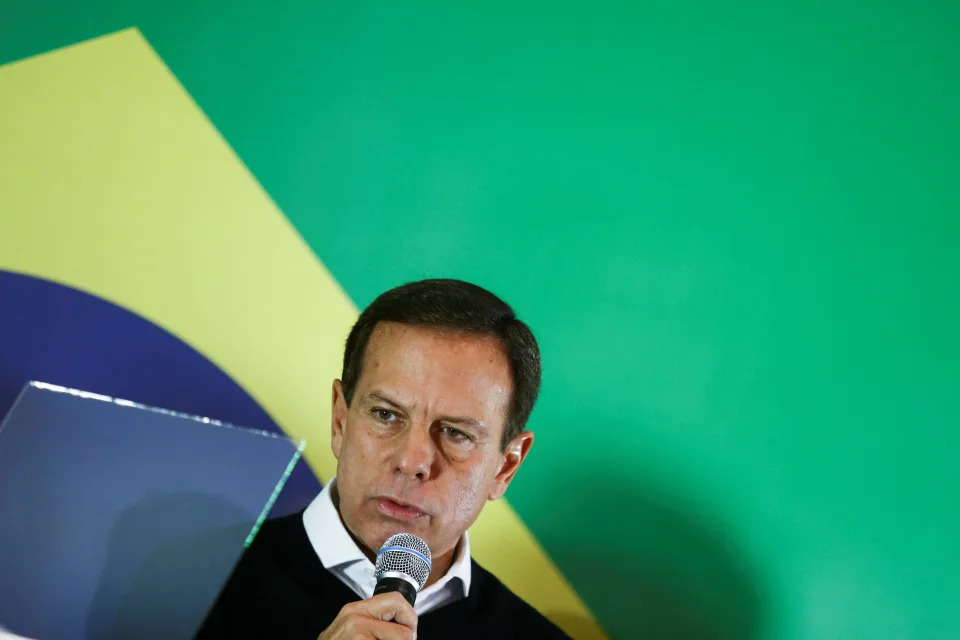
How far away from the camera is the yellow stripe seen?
2178mm

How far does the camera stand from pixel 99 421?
6.97 ft

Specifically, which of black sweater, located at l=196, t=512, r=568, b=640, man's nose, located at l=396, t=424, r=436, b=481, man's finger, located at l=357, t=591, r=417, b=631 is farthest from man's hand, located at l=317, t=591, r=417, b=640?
black sweater, located at l=196, t=512, r=568, b=640

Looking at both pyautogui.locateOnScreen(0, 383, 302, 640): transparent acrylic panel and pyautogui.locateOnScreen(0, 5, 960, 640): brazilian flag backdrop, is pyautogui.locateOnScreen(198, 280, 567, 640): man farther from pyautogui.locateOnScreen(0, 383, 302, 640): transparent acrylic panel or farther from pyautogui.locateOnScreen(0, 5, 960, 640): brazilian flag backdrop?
pyautogui.locateOnScreen(0, 5, 960, 640): brazilian flag backdrop

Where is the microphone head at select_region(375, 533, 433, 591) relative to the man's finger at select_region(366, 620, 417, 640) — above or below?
above

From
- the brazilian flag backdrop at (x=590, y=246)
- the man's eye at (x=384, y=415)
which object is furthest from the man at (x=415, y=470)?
the brazilian flag backdrop at (x=590, y=246)

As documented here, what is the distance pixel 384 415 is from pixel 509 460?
27cm

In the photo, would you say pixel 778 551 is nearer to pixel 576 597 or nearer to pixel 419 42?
pixel 576 597

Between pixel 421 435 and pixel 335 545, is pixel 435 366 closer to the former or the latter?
pixel 421 435

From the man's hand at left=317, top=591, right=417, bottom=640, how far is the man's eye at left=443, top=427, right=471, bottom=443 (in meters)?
0.50

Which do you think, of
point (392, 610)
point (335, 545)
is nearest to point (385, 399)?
point (335, 545)

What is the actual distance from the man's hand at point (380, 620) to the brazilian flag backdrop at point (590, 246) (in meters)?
0.87

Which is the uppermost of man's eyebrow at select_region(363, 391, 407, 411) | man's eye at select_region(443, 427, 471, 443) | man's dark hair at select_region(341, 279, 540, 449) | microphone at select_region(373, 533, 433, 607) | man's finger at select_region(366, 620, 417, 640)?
man's dark hair at select_region(341, 279, 540, 449)

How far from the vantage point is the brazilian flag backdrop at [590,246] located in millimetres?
1927

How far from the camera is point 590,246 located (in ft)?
6.87
